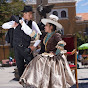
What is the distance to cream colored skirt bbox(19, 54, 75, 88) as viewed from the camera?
425cm

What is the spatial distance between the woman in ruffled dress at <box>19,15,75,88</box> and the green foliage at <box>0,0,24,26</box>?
51.8 ft

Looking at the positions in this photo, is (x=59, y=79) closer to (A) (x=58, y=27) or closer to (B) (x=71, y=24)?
(A) (x=58, y=27)

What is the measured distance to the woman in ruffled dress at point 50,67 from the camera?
4254mm

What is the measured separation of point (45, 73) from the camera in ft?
14.1

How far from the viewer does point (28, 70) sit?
435 cm

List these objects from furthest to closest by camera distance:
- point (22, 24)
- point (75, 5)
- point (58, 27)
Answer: point (75, 5) < point (58, 27) < point (22, 24)

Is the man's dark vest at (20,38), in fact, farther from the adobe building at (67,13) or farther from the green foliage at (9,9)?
the adobe building at (67,13)

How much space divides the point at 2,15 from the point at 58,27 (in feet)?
53.9

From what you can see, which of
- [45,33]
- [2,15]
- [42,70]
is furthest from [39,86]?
[2,15]

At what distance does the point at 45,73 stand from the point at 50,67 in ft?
0.43

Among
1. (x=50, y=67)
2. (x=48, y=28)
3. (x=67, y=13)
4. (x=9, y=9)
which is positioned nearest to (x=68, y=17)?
(x=67, y=13)

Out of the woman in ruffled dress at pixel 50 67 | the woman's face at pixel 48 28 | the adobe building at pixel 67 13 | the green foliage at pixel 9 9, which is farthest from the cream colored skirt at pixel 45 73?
the adobe building at pixel 67 13

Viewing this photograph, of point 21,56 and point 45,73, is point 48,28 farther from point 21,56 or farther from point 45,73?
point 45,73

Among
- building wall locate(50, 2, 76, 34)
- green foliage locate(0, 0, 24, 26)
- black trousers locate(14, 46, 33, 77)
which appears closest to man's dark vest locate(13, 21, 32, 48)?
black trousers locate(14, 46, 33, 77)
